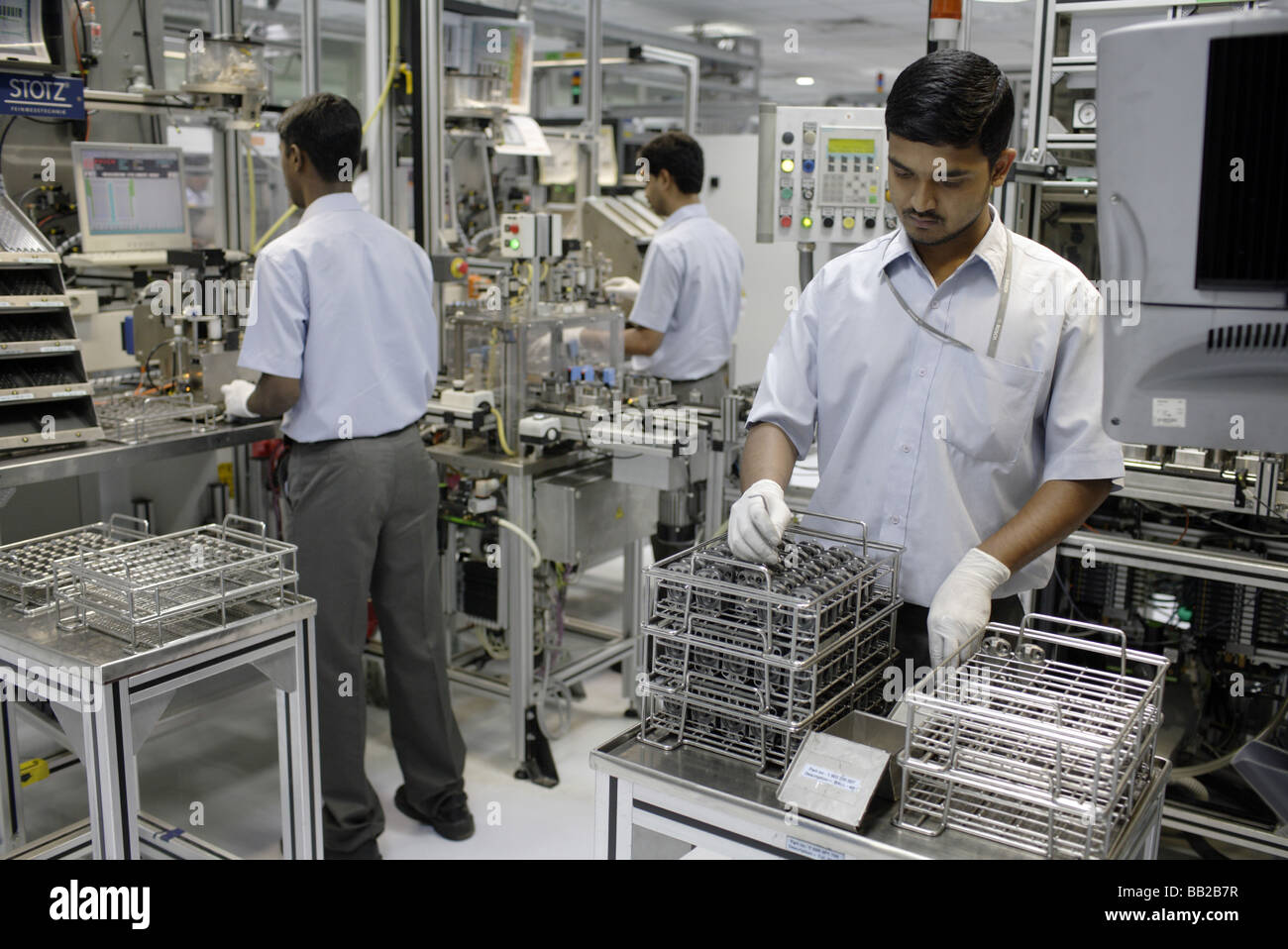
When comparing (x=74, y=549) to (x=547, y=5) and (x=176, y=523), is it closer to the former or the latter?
(x=176, y=523)

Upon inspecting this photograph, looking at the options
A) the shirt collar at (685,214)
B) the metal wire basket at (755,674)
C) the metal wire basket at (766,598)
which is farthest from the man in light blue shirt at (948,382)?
the shirt collar at (685,214)

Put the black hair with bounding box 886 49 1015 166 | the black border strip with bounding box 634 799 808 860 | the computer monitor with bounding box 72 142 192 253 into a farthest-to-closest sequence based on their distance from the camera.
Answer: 1. the computer monitor with bounding box 72 142 192 253
2. the black hair with bounding box 886 49 1015 166
3. the black border strip with bounding box 634 799 808 860

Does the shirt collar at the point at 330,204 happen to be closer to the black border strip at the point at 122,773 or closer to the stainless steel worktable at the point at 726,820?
the black border strip at the point at 122,773

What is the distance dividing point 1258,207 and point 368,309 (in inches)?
84.9

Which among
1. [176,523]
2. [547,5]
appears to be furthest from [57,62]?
[547,5]

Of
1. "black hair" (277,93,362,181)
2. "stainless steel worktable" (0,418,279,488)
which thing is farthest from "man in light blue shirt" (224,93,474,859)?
"stainless steel worktable" (0,418,279,488)

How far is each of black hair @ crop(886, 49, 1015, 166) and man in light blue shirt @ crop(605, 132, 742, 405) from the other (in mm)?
2658

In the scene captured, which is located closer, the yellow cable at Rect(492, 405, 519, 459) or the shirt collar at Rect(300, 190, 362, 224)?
the shirt collar at Rect(300, 190, 362, 224)

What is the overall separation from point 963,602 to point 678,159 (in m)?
3.20

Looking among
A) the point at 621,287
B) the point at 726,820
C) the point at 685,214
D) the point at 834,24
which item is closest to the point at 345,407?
the point at 726,820

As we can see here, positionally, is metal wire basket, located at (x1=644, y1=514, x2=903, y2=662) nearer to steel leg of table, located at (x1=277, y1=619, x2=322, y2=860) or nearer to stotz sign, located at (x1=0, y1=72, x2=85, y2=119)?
steel leg of table, located at (x1=277, y1=619, x2=322, y2=860)

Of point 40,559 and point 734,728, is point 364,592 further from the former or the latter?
point 734,728

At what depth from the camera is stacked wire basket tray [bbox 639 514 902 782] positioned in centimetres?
139

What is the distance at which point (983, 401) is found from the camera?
1.79 m
